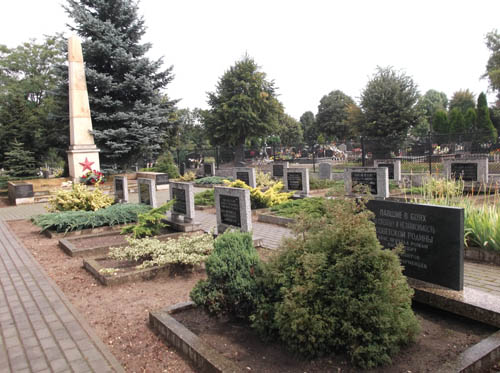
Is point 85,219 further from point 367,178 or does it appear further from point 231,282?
point 367,178

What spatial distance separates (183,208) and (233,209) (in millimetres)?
2211

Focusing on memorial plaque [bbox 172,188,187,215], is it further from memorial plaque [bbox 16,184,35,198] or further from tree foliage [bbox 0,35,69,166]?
tree foliage [bbox 0,35,69,166]

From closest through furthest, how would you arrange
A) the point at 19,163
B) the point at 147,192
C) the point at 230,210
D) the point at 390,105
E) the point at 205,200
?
the point at 230,210, the point at 147,192, the point at 205,200, the point at 19,163, the point at 390,105

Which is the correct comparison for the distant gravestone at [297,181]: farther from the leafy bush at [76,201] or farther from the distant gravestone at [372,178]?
the leafy bush at [76,201]

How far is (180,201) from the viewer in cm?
1014

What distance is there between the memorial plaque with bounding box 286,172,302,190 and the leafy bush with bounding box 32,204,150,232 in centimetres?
656

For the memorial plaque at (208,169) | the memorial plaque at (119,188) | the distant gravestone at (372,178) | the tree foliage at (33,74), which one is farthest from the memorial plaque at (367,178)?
the tree foliage at (33,74)

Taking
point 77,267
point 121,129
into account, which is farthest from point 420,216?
point 121,129

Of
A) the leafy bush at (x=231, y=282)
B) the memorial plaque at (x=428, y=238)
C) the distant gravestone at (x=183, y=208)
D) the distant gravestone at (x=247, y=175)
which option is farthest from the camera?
the distant gravestone at (x=247, y=175)

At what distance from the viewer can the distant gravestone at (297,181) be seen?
14.7m

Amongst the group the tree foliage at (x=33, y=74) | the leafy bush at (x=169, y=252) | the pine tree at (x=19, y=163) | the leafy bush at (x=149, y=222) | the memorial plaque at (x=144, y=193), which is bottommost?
the leafy bush at (x=169, y=252)

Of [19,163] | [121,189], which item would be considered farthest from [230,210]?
[19,163]

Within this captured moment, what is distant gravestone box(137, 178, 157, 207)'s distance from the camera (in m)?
11.3

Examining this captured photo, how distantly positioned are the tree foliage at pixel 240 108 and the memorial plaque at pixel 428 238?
104 feet
